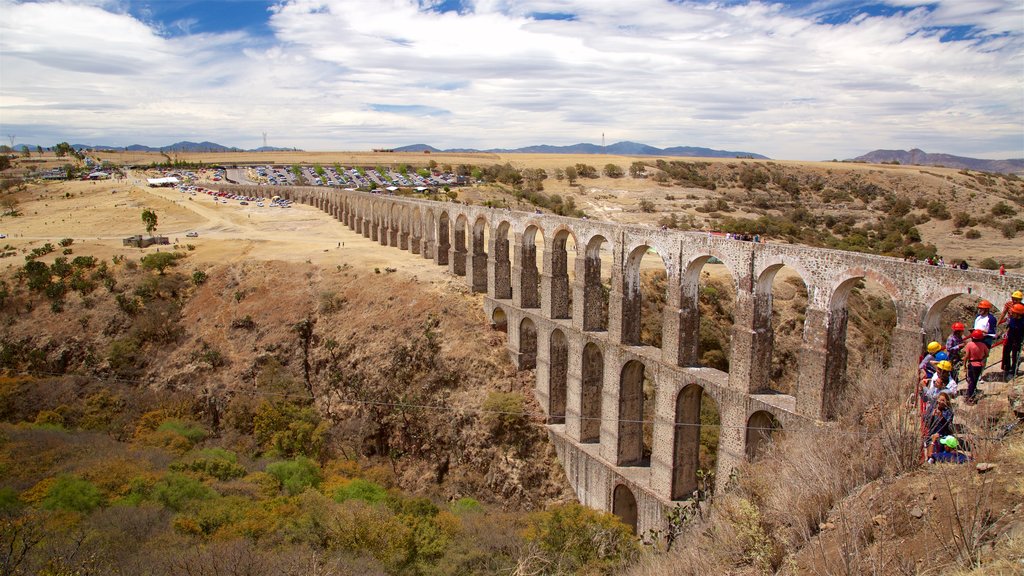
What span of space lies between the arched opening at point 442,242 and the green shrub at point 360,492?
21.9m

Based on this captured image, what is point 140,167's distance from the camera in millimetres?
137875

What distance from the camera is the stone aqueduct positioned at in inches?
694

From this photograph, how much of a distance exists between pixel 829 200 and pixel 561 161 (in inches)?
2436

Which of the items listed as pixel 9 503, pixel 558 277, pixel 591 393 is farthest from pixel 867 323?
pixel 9 503

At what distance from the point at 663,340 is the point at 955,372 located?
1085 cm

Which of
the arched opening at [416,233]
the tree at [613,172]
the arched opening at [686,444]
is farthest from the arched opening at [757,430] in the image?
the tree at [613,172]

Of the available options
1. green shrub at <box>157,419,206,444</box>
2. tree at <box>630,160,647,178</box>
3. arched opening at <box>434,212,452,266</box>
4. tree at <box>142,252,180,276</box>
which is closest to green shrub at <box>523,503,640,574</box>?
green shrub at <box>157,419,206,444</box>

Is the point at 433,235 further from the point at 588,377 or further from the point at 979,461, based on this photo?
the point at 979,461

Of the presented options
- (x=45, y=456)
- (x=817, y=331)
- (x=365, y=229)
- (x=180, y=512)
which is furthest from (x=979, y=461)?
(x=365, y=229)

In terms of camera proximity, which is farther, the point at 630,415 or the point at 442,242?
the point at 442,242

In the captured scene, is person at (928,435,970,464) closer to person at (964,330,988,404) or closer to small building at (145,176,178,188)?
person at (964,330,988,404)

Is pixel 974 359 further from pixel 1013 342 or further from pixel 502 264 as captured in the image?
pixel 502 264

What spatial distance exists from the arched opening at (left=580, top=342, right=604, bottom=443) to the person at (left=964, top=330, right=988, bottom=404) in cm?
1558

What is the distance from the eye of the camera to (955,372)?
43.1ft
